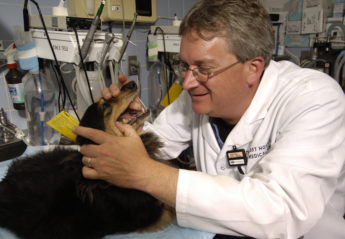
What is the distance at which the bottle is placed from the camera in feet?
4.86

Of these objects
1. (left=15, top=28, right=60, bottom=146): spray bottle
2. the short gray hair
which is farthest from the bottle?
the short gray hair

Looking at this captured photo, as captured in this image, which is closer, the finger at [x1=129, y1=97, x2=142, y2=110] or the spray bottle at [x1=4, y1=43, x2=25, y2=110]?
the finger at [x1=129, y1=97, x2=142, y2=110]

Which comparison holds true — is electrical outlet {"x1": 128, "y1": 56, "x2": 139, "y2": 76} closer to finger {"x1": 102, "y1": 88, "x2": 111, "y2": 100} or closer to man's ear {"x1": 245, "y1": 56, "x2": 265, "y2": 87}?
finger {"x1": 102, "y1": 88, "x2": 111, "y2": 100}

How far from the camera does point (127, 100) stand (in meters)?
1.11

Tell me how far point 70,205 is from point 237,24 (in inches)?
32.3

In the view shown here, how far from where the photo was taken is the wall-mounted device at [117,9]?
5.54 feet

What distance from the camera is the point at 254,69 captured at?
94 cm

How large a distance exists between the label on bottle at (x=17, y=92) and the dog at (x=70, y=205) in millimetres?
739

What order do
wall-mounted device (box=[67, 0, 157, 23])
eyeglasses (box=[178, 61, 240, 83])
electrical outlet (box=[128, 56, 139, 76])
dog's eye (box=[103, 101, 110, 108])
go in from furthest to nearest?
electrical outlet (box=[128, 56, 139, 76])
wall-mounted device (box=[67, 0, 157, 23])
dog's eye (box=[103, 101, 110, 108])
eyeglasses (box=[178, 61, 240, 83])

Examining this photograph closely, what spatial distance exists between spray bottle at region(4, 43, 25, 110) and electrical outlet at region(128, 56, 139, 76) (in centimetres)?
84

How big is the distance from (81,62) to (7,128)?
54 cm

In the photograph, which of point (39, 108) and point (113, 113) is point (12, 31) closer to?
point (39, 108)

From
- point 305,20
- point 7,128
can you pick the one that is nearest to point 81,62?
point 7,128

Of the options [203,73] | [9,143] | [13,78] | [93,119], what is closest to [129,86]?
[93,119]
